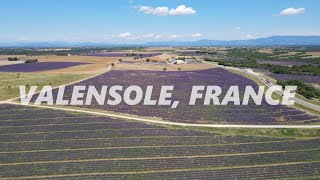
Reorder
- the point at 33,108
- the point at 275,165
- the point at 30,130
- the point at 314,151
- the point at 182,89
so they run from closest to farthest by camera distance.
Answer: the point at 275,165, the point at 314,151, the point at 30,130, the point at 33,108, the point at 182,89

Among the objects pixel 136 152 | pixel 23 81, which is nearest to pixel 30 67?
pixel 23 81

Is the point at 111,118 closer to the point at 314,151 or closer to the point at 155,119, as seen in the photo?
the point at 155,119

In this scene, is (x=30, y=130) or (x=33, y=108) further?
(x=33, y=108)

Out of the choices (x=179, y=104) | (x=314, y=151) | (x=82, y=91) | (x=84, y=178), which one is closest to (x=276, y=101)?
(x=179, y=104)

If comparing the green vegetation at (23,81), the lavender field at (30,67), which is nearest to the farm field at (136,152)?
the green vegetation at (23,81)

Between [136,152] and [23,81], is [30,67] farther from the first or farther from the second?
[136,152]

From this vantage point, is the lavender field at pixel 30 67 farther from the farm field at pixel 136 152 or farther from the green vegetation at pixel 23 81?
the farm field at pixel 136 152

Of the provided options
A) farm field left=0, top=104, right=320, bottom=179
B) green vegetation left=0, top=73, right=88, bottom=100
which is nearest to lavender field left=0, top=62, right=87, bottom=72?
green vegetation left=0, top=73, right=88, bottom=100
